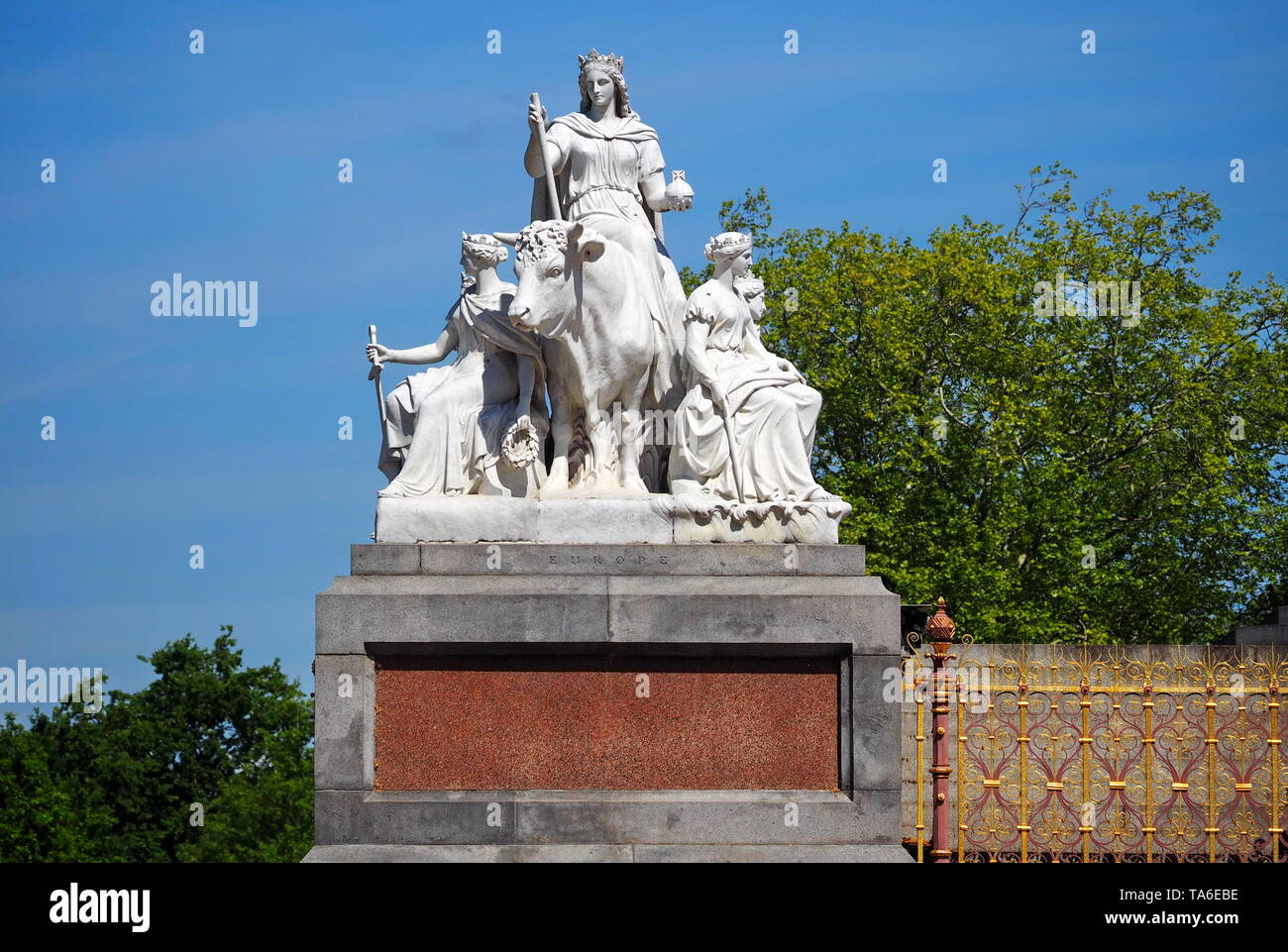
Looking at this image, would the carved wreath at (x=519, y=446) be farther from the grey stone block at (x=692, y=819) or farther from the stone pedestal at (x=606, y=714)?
the grey stone block at (x=692, y=819)

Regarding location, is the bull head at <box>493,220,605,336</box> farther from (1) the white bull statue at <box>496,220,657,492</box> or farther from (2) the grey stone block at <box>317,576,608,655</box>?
(2) the grey stone block at <box>317,576,608,655</box>

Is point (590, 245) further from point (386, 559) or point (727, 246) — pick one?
point (386, 559)

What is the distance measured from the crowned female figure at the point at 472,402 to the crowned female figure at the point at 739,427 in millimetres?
1213

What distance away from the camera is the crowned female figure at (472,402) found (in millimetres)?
16641

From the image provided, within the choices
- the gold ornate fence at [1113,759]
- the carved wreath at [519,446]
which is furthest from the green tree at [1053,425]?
the carved wreath at [519,446]

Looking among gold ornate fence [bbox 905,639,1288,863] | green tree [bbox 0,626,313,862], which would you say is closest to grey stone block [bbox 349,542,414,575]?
gold ornate fence [bbox 905,639,1288,863]

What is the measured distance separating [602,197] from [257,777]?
4622 centimetres

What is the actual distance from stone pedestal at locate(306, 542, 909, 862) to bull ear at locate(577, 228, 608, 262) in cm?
254

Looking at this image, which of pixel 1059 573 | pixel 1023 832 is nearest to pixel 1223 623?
pixel 1059 573

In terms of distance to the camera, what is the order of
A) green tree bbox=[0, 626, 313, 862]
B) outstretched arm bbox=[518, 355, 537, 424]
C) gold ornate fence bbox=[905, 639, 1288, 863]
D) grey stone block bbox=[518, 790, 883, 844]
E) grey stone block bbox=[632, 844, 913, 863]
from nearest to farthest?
grey stone block bbox=[632, 844, 913, 863] < grey stone block bbox=[518, 790, 883, 844] < outstretched arm bbox=[518, 355, 537, 424] < gold ornate fence bbox=[905, 639, 1288, 863] < green tree bbox=[0, 626, 313, 862]

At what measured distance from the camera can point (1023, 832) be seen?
17641mm

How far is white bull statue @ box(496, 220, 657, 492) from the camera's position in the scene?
16.3m

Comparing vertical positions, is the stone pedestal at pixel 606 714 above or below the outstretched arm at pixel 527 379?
below
